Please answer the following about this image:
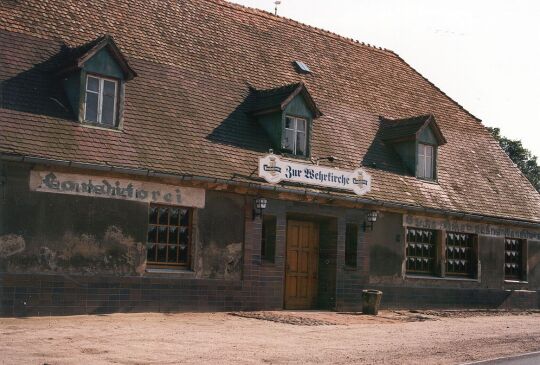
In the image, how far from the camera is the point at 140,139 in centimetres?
1681

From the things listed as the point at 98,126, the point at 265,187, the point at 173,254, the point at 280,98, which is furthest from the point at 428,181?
the point at 98,126

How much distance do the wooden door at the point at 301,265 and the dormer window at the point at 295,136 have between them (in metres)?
1.84

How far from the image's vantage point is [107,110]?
16.8m

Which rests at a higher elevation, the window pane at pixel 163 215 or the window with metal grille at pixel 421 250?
the window pane at pixel 163 215

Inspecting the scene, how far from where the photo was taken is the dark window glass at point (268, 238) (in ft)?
60.7

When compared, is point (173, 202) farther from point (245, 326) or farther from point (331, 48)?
point (331, 48)

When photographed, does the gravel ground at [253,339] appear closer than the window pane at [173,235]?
Yes

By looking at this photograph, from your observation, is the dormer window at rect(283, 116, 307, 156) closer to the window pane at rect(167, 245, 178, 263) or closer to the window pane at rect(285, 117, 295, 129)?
the window pane at rect(285, 117, 295, 129)

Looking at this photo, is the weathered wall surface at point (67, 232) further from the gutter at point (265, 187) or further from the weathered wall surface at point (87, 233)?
the gutter at point (265, 187)

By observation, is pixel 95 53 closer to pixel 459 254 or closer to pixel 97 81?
pixel 97 81

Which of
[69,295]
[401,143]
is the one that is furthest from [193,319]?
[401,143]

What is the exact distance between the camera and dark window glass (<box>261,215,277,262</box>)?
18.5 m

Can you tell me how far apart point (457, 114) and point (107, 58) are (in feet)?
47.9

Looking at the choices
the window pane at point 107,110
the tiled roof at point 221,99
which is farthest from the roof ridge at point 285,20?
the window pane at point 107,110
